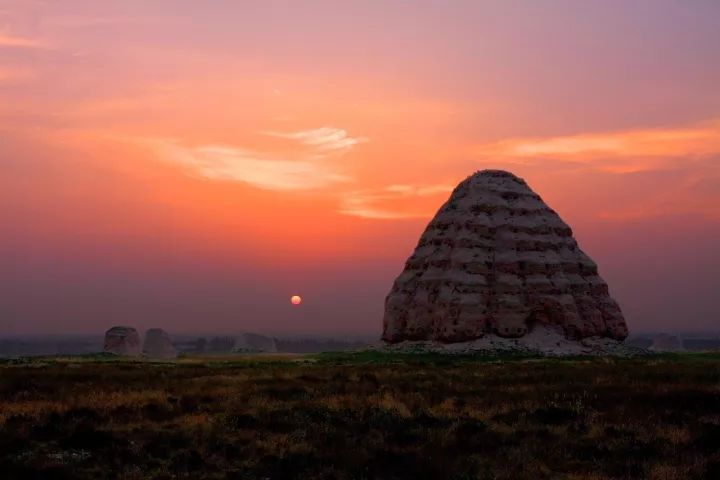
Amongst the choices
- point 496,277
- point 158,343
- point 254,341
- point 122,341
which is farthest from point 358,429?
point 254,341

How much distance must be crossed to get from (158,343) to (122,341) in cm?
2187

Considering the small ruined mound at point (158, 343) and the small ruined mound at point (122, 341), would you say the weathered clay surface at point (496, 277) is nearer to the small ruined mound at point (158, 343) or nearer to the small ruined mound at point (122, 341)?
the small ruined mound at point (122, 341)

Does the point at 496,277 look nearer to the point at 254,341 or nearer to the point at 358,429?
the point at 358,429

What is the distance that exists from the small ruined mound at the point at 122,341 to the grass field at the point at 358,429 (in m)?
55.3

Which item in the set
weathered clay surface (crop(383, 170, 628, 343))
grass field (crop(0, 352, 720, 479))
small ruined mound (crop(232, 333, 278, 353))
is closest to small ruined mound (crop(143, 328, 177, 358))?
small ruined mound (crop(232, 333, 278, 353))

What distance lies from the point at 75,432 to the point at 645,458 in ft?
47.5

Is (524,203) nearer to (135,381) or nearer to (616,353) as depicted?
(616,353)

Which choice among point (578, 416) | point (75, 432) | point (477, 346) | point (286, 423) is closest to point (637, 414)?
point (578, 416)

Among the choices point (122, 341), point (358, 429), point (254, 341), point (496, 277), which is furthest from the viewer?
point (254, 341)

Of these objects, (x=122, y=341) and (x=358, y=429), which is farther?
(x=122, y=341)

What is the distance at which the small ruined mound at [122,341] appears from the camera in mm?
84875

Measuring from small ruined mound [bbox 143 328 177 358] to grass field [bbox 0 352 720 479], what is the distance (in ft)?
247

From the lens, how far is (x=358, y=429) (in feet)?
64.0

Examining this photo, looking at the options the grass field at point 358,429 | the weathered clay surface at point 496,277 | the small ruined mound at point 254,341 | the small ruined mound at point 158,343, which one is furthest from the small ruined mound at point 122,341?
the grass field at point 358,429
